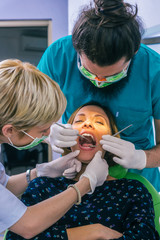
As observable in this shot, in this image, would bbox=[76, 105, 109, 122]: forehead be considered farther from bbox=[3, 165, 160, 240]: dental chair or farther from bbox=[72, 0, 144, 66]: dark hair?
bbox=[72, 0, 144, 66]: dark hair

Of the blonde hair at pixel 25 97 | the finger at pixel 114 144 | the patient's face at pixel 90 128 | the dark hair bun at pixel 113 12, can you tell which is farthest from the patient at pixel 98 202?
the dark hair bun at pixel 113 12

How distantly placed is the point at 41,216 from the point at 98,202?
45cm

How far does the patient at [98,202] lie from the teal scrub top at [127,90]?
8 centimetres

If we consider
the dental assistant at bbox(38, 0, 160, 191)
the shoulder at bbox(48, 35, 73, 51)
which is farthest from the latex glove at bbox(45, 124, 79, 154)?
the shoulder at bbox(48, 35, 73, 51)

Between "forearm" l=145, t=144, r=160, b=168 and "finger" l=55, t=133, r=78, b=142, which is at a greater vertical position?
"finger" l=55, t=133, r=78, b=142

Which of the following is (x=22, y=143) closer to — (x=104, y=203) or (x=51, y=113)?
(x=51, y=113)

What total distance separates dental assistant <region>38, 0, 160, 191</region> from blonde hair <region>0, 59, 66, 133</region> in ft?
0.83

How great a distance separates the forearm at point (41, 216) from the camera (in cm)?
111

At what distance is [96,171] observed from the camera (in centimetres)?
147

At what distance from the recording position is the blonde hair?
1.06 meters

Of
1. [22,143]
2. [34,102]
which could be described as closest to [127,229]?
[22,143]

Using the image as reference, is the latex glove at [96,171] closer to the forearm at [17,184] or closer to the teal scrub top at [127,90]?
the teal scrub top at [127,90]

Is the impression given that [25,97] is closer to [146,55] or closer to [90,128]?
[90,128]

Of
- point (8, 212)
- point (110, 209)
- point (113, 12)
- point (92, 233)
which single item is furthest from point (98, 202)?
point (113, 12)
